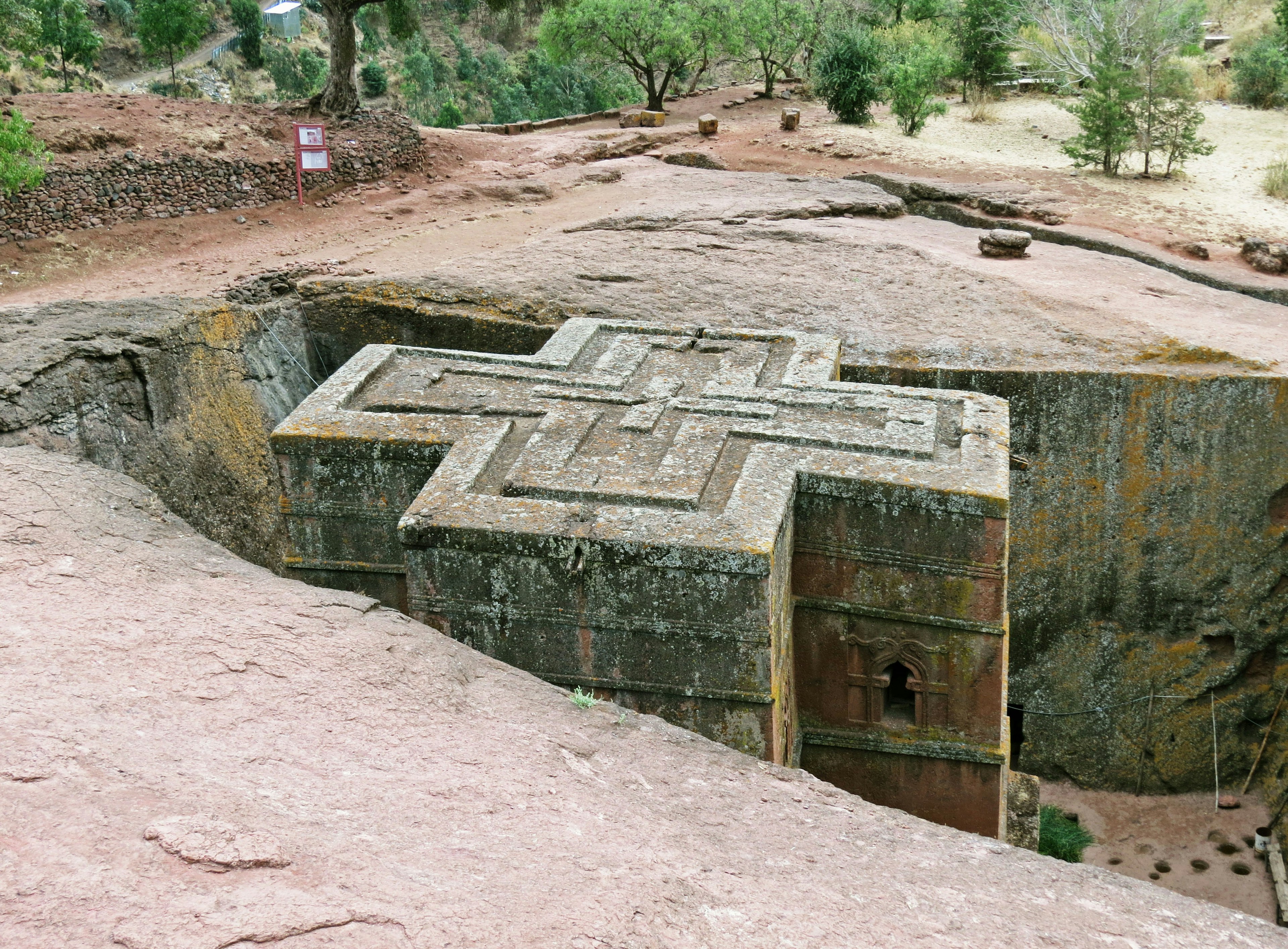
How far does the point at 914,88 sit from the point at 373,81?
78.2 ft

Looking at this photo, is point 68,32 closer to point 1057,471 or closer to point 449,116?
point 449,116

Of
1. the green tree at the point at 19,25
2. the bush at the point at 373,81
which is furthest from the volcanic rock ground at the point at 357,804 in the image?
the bush at the point at 373,81

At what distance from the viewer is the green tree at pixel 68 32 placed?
23.1 meters

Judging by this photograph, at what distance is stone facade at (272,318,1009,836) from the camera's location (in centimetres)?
543

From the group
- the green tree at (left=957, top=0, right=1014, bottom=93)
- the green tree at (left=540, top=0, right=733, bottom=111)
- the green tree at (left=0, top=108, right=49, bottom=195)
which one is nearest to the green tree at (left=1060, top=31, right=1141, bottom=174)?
the green tree at (left=957, top=0, right=1014, bottom=93)

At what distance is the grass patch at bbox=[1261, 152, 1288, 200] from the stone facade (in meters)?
10.8

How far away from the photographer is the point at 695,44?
72.1ft

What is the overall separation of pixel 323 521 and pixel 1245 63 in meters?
21.2

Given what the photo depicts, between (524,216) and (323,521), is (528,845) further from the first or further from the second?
(524,216)

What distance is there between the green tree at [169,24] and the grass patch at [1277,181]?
69.8ft

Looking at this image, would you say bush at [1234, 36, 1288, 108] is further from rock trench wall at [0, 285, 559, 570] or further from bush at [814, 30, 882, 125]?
rock trench wall at [0, 285, 559, 570]

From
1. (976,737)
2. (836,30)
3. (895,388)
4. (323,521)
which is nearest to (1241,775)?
(976,737)

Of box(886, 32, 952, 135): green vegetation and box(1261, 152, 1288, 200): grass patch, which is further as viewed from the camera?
box(886, 32, 952, 135): green vegetation

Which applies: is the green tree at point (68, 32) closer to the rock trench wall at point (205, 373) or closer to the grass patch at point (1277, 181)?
the rock trench wall at point (205, 373)
